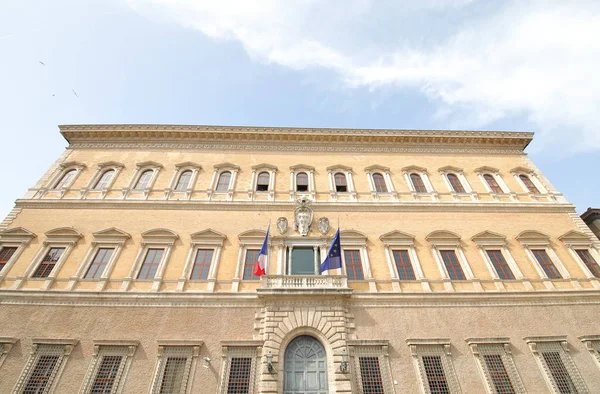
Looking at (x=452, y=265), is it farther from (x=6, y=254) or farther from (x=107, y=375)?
(x=6, y=254)

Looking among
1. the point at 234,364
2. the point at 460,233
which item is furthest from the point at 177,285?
the point at 460,233

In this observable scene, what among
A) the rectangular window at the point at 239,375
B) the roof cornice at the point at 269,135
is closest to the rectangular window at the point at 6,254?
the roof cornice at the point at 269,135

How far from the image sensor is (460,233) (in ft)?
50.2

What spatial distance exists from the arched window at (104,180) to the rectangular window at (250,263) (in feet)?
30.4

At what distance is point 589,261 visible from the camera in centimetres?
1459

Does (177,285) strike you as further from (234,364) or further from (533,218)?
(533,218)

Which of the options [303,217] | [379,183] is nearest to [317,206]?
[303,217]

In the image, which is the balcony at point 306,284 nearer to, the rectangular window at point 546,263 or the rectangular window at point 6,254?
the rectangular window at point 546,263

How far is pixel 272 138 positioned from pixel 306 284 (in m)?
10.0

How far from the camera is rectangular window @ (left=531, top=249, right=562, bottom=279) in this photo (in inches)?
555

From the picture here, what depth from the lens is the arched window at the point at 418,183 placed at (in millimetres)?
17500

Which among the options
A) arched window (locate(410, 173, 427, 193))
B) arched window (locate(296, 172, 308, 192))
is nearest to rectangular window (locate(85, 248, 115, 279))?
arched window (locate(296, 172, 308, 192))

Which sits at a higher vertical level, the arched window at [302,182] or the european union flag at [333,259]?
the arched window at [302,182]

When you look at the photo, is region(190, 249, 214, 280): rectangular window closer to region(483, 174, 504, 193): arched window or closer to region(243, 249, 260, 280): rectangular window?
region(243, 249, 260, 280): rectangular window
